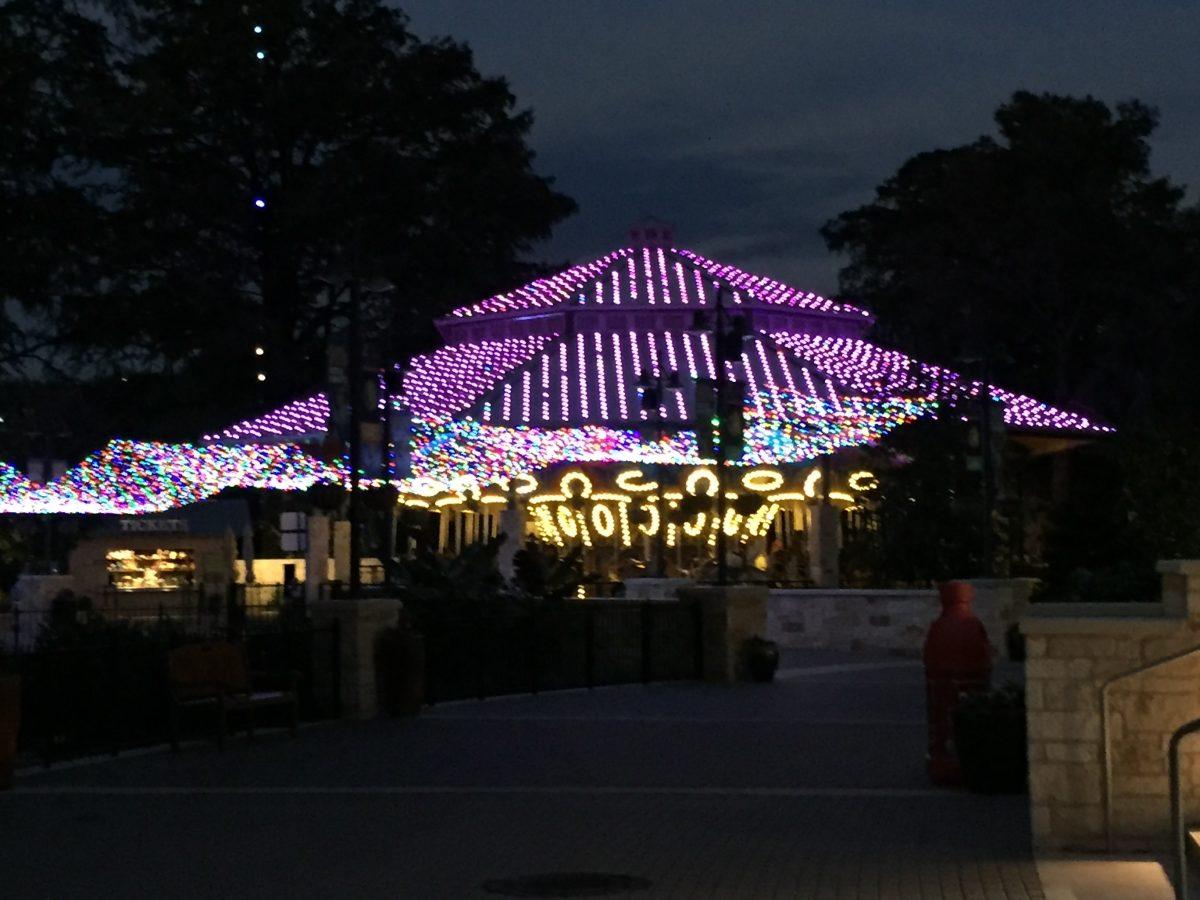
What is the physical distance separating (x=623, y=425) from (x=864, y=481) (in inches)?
222

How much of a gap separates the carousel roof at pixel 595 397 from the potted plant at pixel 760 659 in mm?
12866

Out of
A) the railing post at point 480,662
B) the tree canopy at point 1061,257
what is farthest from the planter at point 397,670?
the tree canopy at point 1061,257

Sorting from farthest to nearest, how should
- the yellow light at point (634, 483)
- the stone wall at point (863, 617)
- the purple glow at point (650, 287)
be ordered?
the purple glow at point (650, 287) → the yellow light at point (634, 483) → the stone wall at point (863, 617)

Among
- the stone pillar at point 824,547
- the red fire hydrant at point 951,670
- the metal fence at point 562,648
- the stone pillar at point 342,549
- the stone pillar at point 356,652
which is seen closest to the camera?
the red fire hydrant at point 951,670

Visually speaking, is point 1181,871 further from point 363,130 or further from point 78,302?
point 363,130

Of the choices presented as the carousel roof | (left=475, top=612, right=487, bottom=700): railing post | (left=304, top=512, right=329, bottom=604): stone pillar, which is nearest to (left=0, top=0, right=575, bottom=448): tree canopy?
the carousel roof

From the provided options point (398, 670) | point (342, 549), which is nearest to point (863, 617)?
point (398, 670)

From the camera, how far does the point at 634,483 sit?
148 ft

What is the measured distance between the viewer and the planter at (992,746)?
560 inches

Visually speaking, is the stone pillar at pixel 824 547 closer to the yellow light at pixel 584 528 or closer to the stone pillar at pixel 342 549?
the yellow light at pixel 584 528

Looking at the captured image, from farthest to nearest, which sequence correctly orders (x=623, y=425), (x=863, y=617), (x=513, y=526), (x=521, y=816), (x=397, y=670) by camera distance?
1. (x=513, y=526)
2. (x=623, y=425)
3. (x=863, y=617)
4. (x=397, y=670)
5. (x=521, y=816)

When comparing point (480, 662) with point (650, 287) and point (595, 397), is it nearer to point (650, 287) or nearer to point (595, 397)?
point (595, 397)

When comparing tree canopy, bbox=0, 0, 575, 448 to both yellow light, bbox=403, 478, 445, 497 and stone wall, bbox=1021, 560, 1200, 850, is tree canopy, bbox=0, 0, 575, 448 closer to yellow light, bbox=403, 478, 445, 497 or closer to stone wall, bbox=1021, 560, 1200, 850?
yellow light, bbox=403, 478, 445, 497

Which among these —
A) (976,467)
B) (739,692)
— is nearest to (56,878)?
(739,692)
